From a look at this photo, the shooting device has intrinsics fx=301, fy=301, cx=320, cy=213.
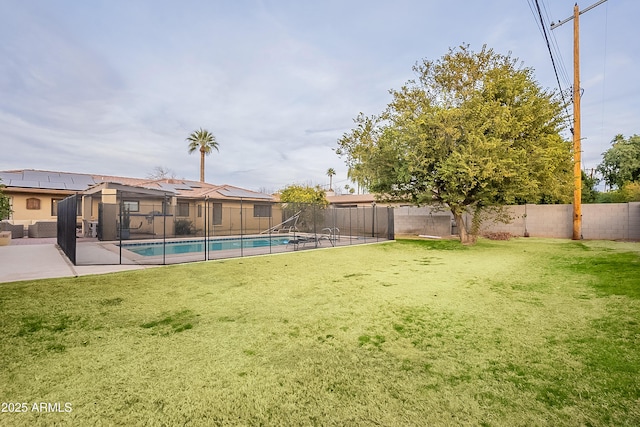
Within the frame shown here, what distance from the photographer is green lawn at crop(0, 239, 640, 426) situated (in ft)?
6.24

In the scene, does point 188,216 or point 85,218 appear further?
point 188,216

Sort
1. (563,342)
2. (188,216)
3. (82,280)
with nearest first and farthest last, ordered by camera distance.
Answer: (563,342) → (82,280) → (188,216)

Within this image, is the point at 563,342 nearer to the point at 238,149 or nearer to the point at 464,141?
the point at 464,141

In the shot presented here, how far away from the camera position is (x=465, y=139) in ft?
33.8

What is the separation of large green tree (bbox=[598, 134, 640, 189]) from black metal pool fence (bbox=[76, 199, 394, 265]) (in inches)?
666

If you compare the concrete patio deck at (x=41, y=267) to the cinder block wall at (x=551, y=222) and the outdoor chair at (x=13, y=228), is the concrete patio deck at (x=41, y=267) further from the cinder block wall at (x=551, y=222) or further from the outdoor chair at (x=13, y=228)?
the cinder block wall at (x=551, y=222)

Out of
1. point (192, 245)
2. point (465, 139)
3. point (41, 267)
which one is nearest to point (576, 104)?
point (465, 139)

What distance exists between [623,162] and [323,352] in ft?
85.7

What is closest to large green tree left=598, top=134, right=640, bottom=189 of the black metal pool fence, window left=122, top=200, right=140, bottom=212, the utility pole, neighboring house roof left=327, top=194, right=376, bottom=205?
the utility pole

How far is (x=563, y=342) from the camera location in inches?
115

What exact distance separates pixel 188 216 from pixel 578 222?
18691mm

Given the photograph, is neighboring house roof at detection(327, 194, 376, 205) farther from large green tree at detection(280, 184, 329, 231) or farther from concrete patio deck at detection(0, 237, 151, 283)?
concrete patio deck at detection(0, 237, 151, 283)

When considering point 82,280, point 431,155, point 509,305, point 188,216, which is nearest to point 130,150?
point 188,216

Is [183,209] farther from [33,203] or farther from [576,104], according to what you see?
[576,104]
